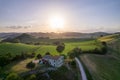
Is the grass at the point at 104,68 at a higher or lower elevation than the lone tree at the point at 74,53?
lower

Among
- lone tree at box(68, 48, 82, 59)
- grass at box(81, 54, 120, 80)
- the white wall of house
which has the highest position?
the white wall of house

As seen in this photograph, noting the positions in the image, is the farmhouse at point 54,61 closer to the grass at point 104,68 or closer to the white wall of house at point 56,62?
the white wall of house at point 56,62

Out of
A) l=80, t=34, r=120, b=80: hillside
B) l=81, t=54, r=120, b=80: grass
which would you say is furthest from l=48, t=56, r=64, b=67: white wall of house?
l=81, t=54, r=120, b=80: grass

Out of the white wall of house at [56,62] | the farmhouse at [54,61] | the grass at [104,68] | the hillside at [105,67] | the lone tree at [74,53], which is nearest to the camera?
the grass at [104,68]

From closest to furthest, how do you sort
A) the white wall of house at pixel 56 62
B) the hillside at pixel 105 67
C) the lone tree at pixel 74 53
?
the hillside at pixel 105 67 < the white wall of house at pixel 56 62 < the lone tree at pixel 74 53

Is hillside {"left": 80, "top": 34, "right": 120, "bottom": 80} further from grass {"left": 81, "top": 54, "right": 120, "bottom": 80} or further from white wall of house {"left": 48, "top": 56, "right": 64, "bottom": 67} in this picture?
white wall of house {"left": 48, "top": 56, "right": 64, "bottom": 67}

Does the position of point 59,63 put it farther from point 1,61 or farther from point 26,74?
point 1,61

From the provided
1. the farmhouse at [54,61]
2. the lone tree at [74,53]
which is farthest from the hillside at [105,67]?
the farmhouse at [54,61]

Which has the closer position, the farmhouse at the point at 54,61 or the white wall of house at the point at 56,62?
the white wall of house at the point at 56,62

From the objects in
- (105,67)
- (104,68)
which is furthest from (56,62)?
(105,67)

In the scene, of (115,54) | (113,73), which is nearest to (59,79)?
(113,73)

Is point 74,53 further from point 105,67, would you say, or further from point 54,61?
point 54,61
